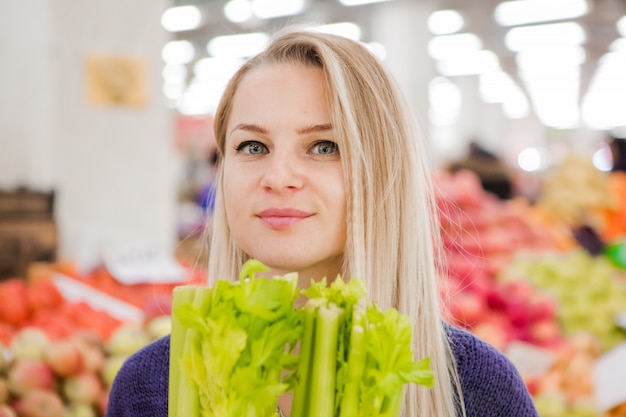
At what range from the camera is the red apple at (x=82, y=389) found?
2.16m

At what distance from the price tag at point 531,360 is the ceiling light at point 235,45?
1316 centimetres

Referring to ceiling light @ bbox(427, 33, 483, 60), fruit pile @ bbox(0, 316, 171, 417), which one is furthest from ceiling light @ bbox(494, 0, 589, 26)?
fruit pile @ bbox(0, 316, 171, 417)

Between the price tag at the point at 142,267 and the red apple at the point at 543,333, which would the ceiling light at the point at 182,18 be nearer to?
the price tag at the point at 142,267

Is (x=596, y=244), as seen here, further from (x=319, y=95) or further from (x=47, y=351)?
(x=319, y=95)

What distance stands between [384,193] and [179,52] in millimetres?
17519

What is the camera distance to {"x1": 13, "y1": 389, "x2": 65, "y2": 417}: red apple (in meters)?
2.03

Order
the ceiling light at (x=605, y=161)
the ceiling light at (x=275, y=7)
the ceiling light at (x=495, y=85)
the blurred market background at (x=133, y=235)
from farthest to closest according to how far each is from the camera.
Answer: the ceiling light at (x=495, y=85)
the ceiling light at (x=275, y=7)
the ceiling light at (x=605, y=161)
the blurred market background at (x=133, y=235)

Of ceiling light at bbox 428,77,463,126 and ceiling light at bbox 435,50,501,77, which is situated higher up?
ceiling light at bbox 435,50,501,77

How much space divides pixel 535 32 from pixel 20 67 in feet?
46.0

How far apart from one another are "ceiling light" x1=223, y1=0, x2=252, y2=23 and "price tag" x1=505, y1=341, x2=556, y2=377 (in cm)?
1068

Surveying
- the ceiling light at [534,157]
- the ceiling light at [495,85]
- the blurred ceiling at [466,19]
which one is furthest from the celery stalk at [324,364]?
the ceiling light at [534,157]

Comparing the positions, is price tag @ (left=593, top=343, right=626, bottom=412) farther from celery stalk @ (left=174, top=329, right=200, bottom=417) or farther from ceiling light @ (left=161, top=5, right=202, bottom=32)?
ceiling light @ (left=161, top=5, right=202, bottom=32)

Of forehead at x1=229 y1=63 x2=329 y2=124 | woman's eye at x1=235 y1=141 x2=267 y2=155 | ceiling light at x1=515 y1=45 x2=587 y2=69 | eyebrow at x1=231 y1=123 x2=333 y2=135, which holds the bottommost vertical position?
woman's eye at x1=235 y1=141 x2=267 y2=155

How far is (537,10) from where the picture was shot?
13.1m
